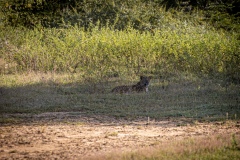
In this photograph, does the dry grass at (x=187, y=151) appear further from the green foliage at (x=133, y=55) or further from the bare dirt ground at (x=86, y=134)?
the green foliage at (x=133, y=55)

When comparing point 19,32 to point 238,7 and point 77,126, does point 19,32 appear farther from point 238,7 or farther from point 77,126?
point 77,126

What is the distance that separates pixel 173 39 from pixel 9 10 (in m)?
12.8

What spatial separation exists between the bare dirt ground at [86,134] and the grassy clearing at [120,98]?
733 millimetres

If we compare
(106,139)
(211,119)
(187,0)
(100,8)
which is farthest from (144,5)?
(106,139)

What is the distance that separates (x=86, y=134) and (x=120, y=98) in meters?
4.28

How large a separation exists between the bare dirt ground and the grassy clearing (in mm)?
733

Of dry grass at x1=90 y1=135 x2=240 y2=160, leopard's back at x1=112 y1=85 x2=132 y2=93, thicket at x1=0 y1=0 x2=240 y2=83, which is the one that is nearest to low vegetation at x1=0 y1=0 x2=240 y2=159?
thicket at x1=0 y1=0 x2=240 y2=83

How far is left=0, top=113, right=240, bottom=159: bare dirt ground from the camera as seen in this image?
7.11m

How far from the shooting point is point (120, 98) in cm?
1264

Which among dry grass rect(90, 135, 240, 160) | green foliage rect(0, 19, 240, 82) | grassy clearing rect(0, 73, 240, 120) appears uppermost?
green foliage rect(0, 19, 240, 82)

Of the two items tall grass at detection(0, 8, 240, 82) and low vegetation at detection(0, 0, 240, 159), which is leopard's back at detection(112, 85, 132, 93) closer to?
low vegetation at detection(0, 0, 240, 159)

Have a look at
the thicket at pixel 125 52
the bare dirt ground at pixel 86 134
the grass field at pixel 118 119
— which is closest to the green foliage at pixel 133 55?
the thicket at pixel 125 52

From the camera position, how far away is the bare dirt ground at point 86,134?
23.3ft

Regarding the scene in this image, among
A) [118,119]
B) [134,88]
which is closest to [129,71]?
[134,88]
